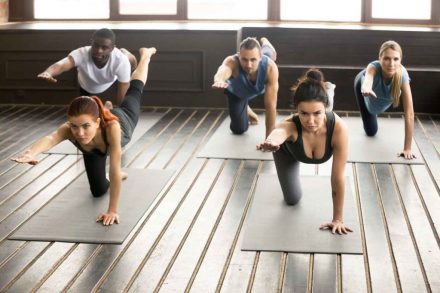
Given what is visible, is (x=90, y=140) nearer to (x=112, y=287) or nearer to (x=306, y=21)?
(x=112, y=287)

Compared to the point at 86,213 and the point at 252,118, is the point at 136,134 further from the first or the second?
the point at 86,213

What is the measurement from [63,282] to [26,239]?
56 cm

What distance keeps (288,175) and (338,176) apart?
0.46 m

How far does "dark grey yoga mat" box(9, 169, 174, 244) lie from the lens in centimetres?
353

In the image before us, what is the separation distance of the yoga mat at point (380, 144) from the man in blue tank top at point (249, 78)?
0.62 meters

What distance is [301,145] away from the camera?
12.0 ft

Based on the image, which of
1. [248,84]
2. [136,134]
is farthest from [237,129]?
[136,134]

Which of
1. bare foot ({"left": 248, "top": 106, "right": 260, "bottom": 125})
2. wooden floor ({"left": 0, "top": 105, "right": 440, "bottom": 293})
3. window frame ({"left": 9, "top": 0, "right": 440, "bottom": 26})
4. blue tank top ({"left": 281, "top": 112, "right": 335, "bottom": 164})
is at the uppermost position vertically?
window frame ({"left": 9, "top": 0, "right": 440, "bottom": 26})

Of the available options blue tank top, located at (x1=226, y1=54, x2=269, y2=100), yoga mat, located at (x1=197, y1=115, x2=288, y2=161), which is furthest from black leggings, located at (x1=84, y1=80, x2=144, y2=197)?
blue tank top, located at (x1=226, y1=54, x2=269, y2=100)

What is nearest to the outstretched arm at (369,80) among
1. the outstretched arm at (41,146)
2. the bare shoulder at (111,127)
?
the bare shoulder at (111,127)

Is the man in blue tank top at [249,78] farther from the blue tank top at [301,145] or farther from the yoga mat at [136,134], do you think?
the blue tank top at [301,145]

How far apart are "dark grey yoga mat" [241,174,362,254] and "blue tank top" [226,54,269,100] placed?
102cm

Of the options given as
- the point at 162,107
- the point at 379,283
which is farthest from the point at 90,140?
the point at 162,107

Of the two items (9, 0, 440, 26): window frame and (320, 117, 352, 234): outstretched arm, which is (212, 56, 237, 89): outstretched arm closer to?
(320, 117, 352, 234): outstretched arm
